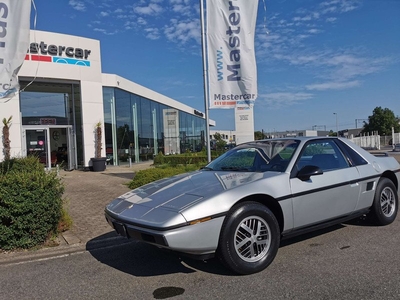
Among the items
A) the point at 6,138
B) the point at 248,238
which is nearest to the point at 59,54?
the point at 6,138

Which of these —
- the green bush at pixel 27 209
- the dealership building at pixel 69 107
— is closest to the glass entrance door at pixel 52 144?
the dealership building at pixel 69 107

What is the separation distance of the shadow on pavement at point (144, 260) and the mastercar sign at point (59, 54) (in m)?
13.7

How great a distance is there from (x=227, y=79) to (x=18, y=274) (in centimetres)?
649

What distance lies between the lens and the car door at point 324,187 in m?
4.28

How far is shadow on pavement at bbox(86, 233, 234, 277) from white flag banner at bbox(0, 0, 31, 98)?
10.3 ft

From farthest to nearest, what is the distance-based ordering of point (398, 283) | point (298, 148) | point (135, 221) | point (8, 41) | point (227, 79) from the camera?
point (227, 79) → point (8, 41) → point (298, 148) → point (135, 221) → point (398, 283)

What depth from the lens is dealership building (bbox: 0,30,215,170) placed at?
1652 centimetres

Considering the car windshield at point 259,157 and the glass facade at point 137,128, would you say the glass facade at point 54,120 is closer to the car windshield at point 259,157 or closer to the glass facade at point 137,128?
the glass facade at point 137,128

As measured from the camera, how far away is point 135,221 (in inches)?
145

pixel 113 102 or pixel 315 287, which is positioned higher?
pixel 113 102

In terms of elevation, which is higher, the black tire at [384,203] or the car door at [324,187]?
the car door at [324,187]

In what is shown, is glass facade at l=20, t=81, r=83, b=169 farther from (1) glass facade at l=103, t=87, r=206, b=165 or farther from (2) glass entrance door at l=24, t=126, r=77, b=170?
(1) glass facade at l=103, t=87, r=206, b=165

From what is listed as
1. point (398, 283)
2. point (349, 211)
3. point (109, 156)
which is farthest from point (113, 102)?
point (398, 283)

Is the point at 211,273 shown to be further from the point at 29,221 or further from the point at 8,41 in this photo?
the point at 8,41
